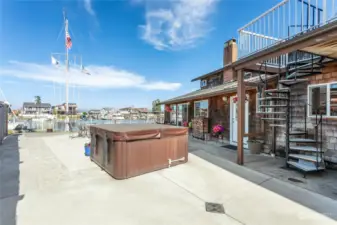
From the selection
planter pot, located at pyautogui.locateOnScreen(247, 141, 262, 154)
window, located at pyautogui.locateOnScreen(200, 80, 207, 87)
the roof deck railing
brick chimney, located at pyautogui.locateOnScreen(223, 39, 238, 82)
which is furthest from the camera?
window, located at pyautogui.locateOnScreen(200, 80, 207, 87)

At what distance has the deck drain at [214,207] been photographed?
2664 mm

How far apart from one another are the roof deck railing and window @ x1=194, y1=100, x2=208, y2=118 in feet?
14.8

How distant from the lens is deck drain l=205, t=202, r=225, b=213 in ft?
8.74

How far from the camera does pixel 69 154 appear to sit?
647 cm

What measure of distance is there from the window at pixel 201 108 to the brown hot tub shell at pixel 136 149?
4.92 meters

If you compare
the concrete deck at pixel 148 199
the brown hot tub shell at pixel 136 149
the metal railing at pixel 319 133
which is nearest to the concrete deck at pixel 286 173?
the concrete deck at pixel 148 199

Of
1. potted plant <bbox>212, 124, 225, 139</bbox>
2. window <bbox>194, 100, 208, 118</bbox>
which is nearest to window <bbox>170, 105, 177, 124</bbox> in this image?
window <bbox>194, 100, 208, 118</bbox>

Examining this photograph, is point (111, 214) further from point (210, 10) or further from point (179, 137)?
point (210, 10)

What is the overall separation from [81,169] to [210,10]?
8.73 m

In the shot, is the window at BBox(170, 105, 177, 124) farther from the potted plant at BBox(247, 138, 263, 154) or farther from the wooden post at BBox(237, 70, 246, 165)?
the wooden post at BBox(237, 70, 246, 165)

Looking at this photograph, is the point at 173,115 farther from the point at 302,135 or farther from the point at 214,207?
the point at 214,207

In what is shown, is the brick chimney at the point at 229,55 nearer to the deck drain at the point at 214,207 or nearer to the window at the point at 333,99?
the window at the point at 333,99

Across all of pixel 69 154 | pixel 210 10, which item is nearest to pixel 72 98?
pixel 69 154

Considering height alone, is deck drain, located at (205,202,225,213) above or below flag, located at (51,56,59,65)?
below
